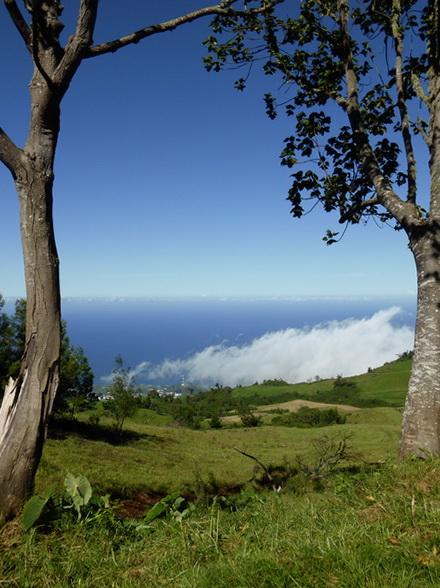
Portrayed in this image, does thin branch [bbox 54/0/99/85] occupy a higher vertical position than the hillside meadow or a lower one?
higher

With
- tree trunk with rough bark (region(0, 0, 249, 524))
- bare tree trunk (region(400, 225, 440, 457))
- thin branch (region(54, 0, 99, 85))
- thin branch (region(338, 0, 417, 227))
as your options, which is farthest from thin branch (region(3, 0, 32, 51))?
bare tree trunk (region(400, 225, 440, 457))

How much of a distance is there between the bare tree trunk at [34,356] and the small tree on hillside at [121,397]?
32396mm

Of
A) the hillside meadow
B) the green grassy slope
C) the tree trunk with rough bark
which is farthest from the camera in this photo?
the green grassy slope

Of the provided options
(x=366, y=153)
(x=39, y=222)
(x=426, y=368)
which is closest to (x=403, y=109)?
(x=366, y=153)

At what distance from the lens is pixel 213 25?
11.0m

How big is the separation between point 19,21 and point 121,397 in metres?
36.7

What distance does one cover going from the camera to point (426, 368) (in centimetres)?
720

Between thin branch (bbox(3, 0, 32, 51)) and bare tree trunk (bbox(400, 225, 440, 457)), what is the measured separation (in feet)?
26.3

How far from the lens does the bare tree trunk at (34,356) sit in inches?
171

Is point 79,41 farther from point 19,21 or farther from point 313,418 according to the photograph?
point 313,418

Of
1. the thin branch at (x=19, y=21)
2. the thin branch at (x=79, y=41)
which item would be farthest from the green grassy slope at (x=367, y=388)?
the thin branch at (x=19, y=21)

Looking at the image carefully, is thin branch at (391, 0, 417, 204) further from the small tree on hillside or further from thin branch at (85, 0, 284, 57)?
the small tree on hillside

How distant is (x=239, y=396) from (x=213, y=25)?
579ft

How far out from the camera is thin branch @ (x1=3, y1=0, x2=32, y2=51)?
4.76 metres
